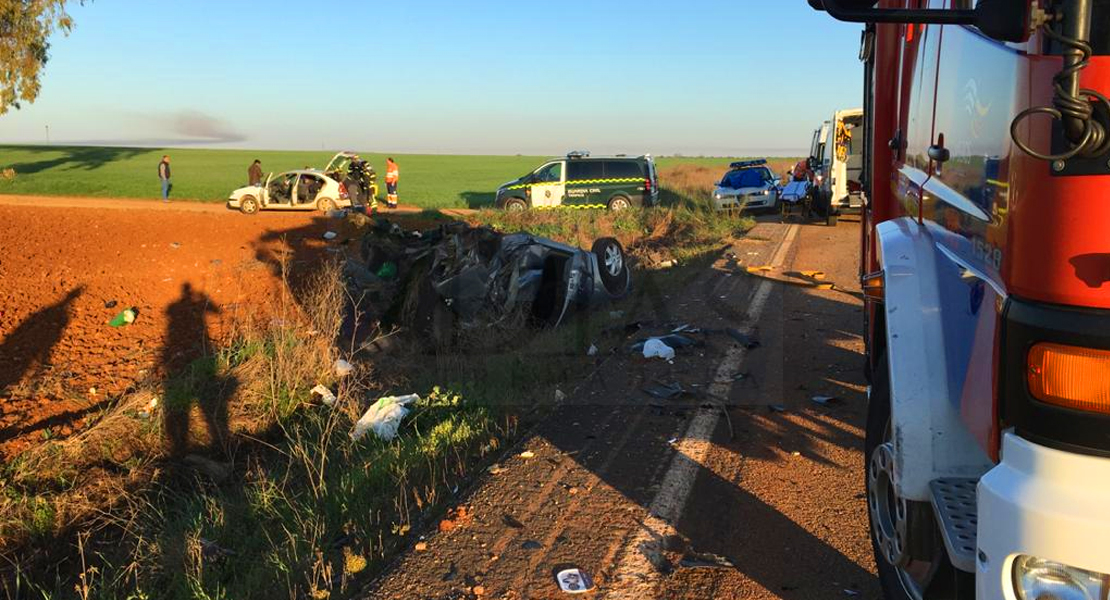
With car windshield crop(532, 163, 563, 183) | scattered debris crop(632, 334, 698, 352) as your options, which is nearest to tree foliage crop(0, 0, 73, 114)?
car windshield crop(532, 163, 563, 183)

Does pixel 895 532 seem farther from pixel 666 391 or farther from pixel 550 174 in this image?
pixel 550 174

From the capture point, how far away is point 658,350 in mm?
7414

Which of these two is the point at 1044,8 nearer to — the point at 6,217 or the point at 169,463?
the point at 169,463

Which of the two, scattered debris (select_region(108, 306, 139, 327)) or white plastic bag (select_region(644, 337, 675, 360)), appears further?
scattered debris (select_region(108, 306, 139, 327))

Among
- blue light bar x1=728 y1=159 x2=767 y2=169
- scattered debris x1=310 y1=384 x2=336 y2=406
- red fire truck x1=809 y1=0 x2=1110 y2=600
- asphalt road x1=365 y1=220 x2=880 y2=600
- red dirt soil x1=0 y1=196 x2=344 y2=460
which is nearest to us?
red fire truck x1=809 y1=0 x2=1110 y2=600

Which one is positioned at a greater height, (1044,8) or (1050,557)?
(1044,8)

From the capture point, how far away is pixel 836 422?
5637 millimetres

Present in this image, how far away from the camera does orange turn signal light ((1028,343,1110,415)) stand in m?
1.83

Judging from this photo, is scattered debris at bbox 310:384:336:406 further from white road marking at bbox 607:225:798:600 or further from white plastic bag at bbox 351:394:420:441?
white road marking at bbox 607:225:798:600

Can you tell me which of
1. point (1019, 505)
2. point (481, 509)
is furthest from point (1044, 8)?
point (481, 509)

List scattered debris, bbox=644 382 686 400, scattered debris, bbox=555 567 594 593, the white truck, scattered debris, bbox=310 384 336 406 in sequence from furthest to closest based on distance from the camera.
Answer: the white truck < scattered debris, bbox=310 384 336 406 < scattered debris, bbox=644 382 686 400 < scattered debris, bbox=555 567 594 593

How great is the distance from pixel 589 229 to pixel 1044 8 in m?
18.0

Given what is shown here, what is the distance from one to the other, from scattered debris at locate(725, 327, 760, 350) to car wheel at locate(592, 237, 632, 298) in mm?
2692

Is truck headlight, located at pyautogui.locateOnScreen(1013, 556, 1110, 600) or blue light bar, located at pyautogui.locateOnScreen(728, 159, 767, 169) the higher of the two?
blue light bar, located at pyautogui.locateOnScreen(728, 159, 767, 169)
